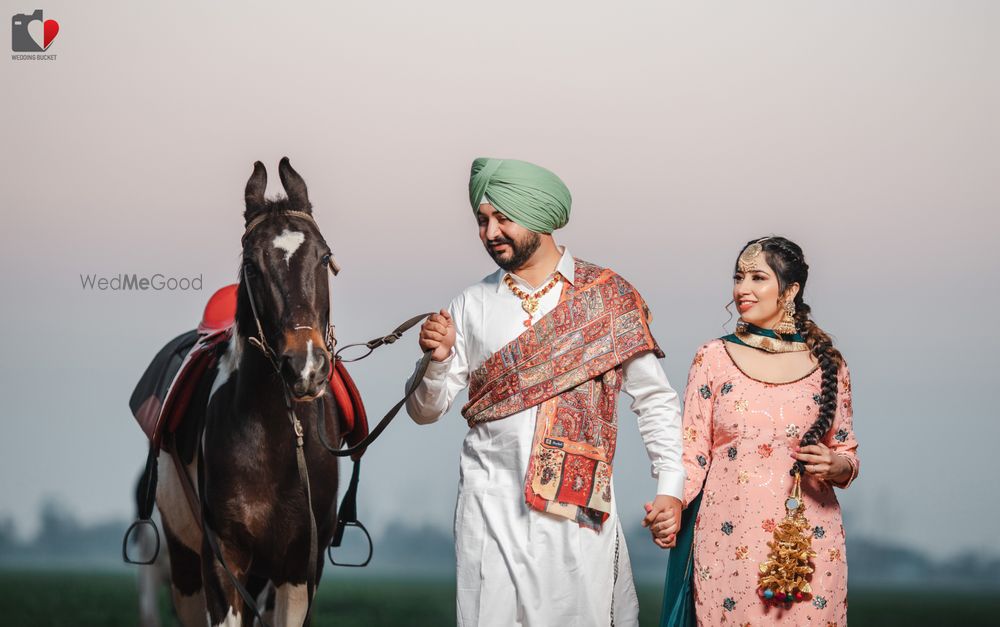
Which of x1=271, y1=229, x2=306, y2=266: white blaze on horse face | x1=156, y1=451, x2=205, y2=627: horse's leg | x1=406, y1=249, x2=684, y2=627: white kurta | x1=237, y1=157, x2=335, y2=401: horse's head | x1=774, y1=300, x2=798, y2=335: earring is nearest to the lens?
x1=406, y1=249, x2=684, y2=627: white kurta

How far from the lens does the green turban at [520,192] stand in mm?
2699

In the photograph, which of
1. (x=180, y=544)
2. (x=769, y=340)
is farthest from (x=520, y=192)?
(x=180, y=544)

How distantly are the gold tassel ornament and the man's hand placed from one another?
94cm

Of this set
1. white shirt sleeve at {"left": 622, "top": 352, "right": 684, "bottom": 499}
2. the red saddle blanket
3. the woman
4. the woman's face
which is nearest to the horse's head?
the red saddle blanket

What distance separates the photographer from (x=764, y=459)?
2979 millimetres

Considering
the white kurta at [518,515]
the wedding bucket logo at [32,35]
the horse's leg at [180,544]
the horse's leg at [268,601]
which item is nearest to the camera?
→ the white kurta at [518,515]

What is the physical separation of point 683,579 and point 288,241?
1.27 metres

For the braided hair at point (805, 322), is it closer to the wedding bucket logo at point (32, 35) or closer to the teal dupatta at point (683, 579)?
the teal dupatta at point (683, 579)

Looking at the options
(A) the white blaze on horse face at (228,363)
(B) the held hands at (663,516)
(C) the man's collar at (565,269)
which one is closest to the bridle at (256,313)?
(A) the white blaze on horse face at (228,363)

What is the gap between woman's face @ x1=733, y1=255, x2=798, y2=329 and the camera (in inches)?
121

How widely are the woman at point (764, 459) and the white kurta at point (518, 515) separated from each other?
227 mm

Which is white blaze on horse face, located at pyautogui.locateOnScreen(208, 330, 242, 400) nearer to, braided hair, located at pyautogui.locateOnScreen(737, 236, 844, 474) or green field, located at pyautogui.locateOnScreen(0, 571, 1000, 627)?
braided hair, located at pyautogui.locateOnScreen(737, 236, 844, 474)

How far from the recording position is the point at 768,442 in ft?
9.78

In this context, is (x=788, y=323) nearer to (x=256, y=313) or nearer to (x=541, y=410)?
(x=541, y=410)
